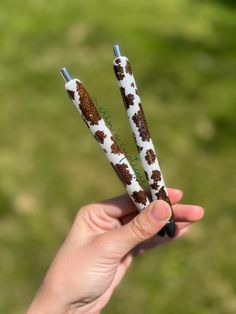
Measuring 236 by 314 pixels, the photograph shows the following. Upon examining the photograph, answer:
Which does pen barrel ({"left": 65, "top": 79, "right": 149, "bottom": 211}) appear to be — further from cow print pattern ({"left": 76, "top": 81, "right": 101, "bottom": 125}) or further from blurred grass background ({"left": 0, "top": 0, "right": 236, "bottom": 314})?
blurred grass background ({"left": 0, "top": 0, "right": 236, "bottom": 314})

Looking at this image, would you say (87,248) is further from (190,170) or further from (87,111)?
(190,170)

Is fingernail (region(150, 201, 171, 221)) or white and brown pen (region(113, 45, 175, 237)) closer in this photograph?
white and brown pen (region(113, 45, 175, 237))

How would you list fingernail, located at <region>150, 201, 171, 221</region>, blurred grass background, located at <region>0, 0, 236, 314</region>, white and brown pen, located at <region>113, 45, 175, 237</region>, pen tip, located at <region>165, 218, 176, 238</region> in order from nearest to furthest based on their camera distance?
white and brown pen, located at <region>113, 45, 175, 237</region>
fingernail, located at <region>150, 201, 171, 221</region>
pen tip, located at <region>165, 218, 176, 238</region>
blurred grass background, located at <region>0, 0, 236, 314</region>

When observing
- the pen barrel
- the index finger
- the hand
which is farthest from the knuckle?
the index finger

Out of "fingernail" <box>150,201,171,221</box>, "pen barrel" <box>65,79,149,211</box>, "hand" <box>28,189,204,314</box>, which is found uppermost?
"pen barrel" <box>65,79,149,211</box>

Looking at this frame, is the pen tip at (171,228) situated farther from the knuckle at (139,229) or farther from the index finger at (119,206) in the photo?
the index finger at (119,206)

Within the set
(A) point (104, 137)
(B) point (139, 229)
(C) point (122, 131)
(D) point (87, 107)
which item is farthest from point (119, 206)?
(C) point (122, 131)

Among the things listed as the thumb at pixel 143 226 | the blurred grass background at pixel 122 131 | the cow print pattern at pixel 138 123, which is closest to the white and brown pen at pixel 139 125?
the cow print pattern at pixel 138 123
